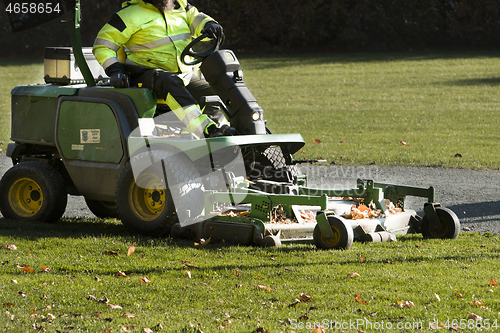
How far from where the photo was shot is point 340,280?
15.2 ft

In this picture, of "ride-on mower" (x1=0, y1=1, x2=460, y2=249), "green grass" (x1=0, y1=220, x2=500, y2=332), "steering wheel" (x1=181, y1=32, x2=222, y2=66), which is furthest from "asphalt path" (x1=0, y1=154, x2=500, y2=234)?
"steering wheel" (x1=181, y1=32, x2=222, y2=66)

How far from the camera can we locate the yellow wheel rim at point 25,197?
6.67 m

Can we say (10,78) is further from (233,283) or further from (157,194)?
(233,283)

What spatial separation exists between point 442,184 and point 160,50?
4.23 m

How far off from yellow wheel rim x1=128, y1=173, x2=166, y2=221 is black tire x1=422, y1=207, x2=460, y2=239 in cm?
232

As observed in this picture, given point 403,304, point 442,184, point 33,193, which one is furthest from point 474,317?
point 442,184

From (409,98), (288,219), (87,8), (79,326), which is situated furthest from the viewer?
(87,8)

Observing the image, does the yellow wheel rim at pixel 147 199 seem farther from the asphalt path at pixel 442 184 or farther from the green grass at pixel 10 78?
the green grass at pixel 10 78

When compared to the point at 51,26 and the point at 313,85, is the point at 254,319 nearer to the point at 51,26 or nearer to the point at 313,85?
the point at 313,85

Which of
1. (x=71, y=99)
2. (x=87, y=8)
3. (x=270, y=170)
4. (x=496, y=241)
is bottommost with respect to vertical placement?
(x=496, y=241)

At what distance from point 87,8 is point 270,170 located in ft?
76.9

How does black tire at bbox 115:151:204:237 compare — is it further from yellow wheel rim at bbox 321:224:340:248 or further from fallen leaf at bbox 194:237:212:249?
yellow wheel rim at bbox 321:224:340:248

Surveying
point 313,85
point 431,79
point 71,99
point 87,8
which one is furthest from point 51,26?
point 71,99

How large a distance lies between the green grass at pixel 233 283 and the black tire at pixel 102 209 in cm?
109
